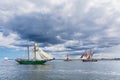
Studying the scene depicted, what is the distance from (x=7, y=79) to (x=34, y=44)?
124965mm

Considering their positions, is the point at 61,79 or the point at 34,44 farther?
the point at 34,44

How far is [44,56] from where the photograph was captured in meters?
180

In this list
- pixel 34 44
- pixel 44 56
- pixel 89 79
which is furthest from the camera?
pixel 34 44

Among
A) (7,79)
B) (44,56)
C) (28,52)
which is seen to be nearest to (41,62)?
(44,56)

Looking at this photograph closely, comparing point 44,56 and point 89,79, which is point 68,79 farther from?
point 44,56

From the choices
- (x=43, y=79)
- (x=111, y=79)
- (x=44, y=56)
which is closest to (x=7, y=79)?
(x=43, y=79)

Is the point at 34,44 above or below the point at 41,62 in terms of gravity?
above

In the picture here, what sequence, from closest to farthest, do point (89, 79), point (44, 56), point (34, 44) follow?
point (89, 79) < point (44, 56) < point (34, 44)

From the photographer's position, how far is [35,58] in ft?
610

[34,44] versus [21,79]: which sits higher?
[34,44]

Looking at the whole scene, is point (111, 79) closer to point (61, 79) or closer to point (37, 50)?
point (61, 79)

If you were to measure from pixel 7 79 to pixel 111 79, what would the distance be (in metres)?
29.7

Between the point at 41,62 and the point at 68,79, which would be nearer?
the point at 68,79

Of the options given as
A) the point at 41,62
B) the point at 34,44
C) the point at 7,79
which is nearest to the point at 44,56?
the point at 41,62
